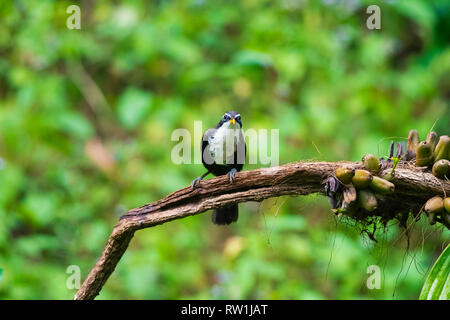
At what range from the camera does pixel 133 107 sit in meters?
4.88

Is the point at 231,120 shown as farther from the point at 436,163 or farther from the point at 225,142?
the point at 436,163

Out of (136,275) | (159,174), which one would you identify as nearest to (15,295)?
(136,275)

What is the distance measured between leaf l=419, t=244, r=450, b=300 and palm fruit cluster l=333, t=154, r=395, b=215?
0.99ft

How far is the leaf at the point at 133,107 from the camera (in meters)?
4.82

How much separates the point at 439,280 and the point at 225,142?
5.26ft

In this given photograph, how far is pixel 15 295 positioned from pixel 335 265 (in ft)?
7.33

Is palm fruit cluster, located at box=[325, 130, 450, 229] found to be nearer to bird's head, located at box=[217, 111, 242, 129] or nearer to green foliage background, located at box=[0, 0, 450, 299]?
bird's head, located at box=[217, 111, 242, 129]

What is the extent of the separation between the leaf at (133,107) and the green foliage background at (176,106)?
13mm

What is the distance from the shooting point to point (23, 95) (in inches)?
193
